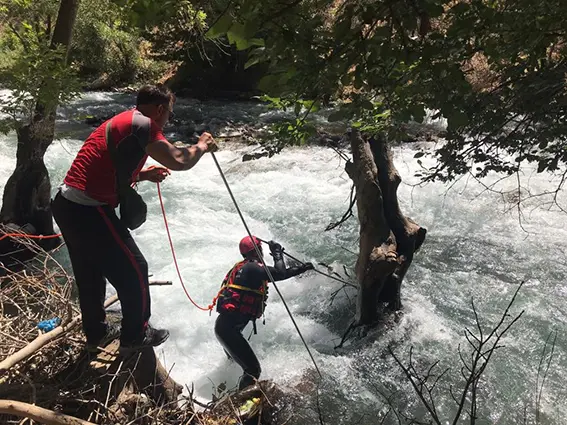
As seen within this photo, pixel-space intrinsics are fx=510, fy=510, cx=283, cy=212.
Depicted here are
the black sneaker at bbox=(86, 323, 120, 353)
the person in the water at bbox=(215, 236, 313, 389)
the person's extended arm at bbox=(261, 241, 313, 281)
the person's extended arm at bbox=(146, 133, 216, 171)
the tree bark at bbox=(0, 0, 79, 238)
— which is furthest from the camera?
the tree bark at bbox=(0, 0, 79, 238)

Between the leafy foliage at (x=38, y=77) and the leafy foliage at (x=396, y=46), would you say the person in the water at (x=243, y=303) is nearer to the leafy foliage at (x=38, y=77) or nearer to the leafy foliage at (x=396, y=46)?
the leafy foliage at (x=396, y=46)

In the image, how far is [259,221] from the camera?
8320 millimetres

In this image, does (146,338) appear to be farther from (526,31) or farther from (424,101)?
(526,31)

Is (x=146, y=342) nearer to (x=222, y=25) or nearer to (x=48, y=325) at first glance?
(x=48, y=325)

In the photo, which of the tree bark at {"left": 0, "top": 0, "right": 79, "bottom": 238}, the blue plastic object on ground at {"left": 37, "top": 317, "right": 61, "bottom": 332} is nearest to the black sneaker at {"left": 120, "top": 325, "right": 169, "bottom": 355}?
the blue plastic object on ground at {"left": 37, "top": 317, "right": 61, "bottom": 332}

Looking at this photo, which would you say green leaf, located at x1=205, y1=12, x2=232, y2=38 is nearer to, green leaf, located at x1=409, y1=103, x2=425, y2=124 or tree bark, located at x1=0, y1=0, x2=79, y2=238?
green leaf, located at x1=409, y1=103, x2=425, y2=124

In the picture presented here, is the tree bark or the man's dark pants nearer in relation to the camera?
the man's dark pants

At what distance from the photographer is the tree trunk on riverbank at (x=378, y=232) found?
4.86m

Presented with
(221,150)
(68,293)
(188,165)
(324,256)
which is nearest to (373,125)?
(188,165)

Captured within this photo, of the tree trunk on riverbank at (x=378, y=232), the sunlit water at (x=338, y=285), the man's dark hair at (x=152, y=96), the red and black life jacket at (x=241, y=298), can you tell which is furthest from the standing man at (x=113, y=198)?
the tree trunk on riverbank at (x=378, y=232)

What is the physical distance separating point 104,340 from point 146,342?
278mm

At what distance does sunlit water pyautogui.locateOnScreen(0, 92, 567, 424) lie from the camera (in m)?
4.64

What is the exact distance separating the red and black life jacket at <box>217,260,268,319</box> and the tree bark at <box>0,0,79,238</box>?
12.4 feet

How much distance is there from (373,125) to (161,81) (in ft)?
53.5
